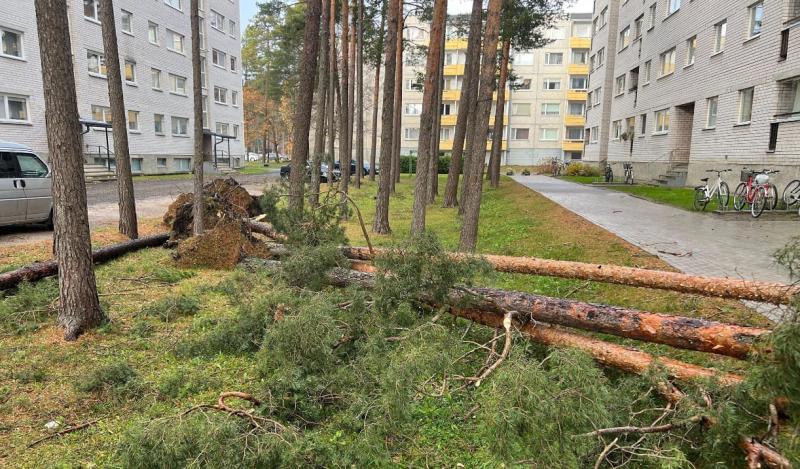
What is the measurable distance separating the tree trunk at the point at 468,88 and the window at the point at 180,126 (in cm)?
2554

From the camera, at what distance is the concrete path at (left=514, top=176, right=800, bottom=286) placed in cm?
687

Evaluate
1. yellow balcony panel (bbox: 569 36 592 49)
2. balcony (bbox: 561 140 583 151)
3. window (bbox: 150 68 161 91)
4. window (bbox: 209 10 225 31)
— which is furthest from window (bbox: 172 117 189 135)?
yellow balcony panel (bbox: 569 36 592 49)

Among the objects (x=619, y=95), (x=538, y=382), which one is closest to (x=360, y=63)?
(x=619, y=95)

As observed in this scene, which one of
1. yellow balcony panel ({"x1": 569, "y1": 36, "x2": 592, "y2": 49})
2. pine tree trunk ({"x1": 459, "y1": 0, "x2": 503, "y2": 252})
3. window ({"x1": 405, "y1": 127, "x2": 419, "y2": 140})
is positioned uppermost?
yellow balcony panel ({"x1": 569, "y1": 36, "x2": 592, "y2": 49})

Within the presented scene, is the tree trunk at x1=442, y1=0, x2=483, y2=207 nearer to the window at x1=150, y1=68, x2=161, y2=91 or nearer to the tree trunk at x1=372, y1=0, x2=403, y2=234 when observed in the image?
the tree trunk at x1=372, y1=0, x2=403, y2=234

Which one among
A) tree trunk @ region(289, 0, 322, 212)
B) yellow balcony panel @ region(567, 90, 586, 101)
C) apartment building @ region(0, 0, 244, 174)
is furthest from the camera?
yellow balcony panel @ region(567, 90, 586, 101)

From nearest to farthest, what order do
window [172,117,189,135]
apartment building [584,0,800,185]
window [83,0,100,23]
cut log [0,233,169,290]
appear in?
cut log [0,233,169,290]
apartment building [584,0,800,185]
window [83,0,100,23]
window [172,117,189,135]

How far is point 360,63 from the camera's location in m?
25.0

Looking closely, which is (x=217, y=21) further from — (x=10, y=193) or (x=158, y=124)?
(x=10, y=193)

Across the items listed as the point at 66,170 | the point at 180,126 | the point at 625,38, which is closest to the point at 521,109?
the point at 625,38

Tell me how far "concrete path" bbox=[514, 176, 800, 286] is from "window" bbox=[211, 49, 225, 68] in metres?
36.0

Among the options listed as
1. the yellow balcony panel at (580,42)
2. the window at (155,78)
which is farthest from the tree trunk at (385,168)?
the yellow balcony panel at (580,42)

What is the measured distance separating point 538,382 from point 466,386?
1.16m

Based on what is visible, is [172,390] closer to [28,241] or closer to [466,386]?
[466,386]
